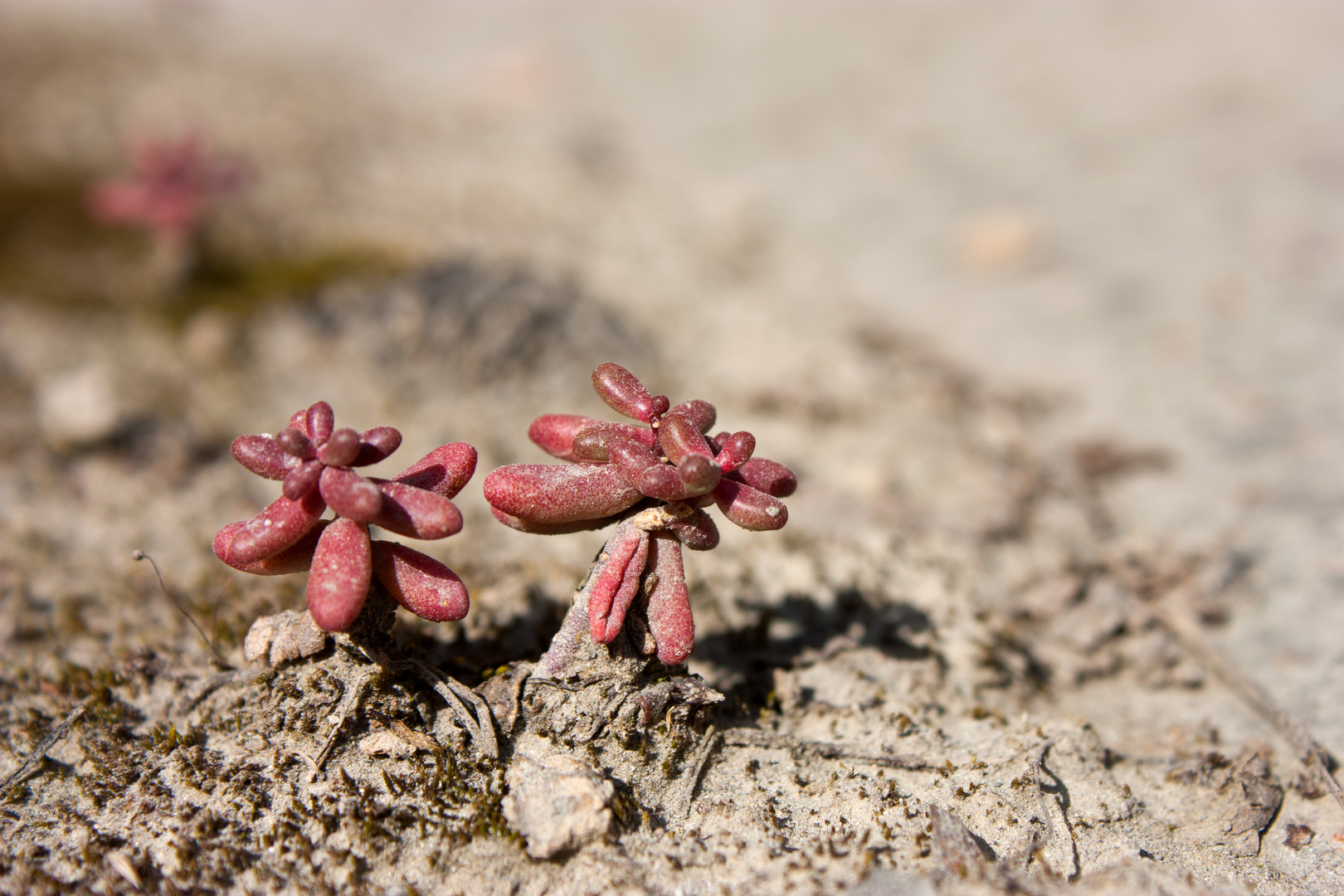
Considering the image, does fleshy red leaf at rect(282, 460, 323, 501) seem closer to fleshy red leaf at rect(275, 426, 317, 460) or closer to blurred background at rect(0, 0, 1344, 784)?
fleshy red leaf at rect(275, 426, 317, 460)

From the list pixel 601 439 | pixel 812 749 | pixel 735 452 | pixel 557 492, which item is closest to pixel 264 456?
pixel 557 492

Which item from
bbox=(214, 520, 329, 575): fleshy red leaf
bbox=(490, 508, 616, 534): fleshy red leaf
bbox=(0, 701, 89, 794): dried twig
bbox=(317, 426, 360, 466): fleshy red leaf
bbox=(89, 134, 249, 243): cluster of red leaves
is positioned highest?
bbox=(89, 134, 249, 243): cluster of red leaves

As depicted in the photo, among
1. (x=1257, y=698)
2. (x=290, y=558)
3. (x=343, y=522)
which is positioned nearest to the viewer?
(x=343, y=522)

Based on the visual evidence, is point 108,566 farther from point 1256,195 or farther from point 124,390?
point 1256,195

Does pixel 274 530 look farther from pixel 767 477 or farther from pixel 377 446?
pixel 767 477

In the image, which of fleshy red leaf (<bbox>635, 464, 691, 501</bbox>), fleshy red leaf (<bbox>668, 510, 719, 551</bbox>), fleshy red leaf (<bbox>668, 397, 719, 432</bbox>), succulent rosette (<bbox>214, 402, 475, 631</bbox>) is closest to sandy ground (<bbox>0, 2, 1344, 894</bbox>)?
succulent rosette (<bbox>214, 402, 475, 631</bbox>)

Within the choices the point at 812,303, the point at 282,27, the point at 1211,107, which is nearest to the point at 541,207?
the point at 812,303
